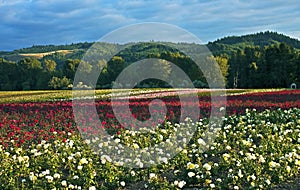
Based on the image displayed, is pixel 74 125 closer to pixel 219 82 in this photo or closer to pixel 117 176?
pixel 117 176

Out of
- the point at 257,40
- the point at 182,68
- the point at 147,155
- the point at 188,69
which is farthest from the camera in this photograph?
the point at 257,40

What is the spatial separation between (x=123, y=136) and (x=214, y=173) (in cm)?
300

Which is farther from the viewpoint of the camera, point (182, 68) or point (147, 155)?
point (182, 68)

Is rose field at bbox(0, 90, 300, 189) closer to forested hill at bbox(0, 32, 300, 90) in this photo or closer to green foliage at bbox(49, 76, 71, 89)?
forested hill at bbox(0, 32, 300, 90)

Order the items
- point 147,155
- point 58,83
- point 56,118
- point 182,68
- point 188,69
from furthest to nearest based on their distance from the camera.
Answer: point 182,68 → point 188,69 → point 58,83 → point 56,118 → point 147,155

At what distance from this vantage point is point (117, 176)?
246 inches

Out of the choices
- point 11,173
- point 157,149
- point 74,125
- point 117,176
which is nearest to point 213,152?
point 157,149

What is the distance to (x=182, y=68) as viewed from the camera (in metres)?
49.6

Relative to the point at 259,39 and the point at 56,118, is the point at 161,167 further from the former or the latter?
the point at 259,39

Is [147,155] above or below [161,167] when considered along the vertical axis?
above

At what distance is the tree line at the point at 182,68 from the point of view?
40.5 meters

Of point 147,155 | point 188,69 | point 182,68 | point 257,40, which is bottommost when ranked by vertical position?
point 147,155

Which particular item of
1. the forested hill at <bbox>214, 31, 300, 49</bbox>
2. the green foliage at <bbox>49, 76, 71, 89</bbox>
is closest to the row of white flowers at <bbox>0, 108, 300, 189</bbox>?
the green foliage at <bbox>49, 76, 71, 89</bbox>

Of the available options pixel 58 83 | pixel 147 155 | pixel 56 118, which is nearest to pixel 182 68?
pixel 58 83
